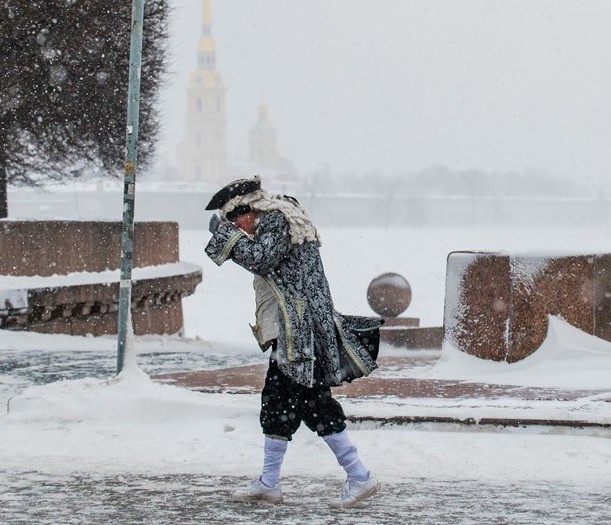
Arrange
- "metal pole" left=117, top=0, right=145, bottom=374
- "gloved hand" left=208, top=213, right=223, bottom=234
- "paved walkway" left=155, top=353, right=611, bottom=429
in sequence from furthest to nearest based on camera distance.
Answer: "metal pole" left=117, top=0, right=145, bottom=374, "paved walkway" left=155, top=353, right=611, bottom=429, "gloved hand" left=208, top=213, right=223, bottom=234

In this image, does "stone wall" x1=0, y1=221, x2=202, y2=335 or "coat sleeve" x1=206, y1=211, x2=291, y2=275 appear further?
"stone wall" x1=0, y1=221, x2=202, y2=335

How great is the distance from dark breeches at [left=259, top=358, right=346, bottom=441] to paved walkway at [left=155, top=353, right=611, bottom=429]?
1728 millimetres

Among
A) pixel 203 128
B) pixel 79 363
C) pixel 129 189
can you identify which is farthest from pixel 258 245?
pixel 203 128

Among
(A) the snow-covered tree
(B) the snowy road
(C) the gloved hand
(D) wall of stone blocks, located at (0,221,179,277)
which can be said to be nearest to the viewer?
(B) the snowy road

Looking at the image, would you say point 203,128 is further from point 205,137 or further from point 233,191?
point 233,191

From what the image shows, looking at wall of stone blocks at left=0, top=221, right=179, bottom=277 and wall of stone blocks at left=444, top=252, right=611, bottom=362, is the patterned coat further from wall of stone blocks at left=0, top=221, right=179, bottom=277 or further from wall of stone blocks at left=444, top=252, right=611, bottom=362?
wall of stone blocks at left=0, top=221, right=179, bottom=277

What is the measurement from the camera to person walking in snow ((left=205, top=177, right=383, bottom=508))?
5.47 metres

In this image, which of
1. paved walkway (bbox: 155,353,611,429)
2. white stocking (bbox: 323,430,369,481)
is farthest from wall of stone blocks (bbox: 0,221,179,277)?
white stocking (bbox: 323,430,369,481)

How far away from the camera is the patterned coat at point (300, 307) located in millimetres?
5457

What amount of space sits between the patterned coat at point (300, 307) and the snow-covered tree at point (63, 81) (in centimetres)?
1329

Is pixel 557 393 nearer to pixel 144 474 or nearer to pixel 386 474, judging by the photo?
pixel 386 474

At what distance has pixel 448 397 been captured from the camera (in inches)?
327

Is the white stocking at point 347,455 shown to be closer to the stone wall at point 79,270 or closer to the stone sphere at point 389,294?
the stone wall at point 79,270

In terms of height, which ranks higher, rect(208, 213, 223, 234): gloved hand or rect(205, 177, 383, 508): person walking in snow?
rect(208, 213, 223, 234): gloved hand
